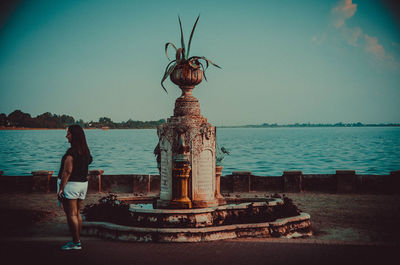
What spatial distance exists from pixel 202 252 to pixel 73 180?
2.54 m

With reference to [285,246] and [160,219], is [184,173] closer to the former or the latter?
[160,219]

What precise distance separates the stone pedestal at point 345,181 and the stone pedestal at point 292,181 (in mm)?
1340

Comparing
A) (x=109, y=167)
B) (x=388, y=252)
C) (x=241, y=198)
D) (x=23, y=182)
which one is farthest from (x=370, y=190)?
(x=109, y=167)

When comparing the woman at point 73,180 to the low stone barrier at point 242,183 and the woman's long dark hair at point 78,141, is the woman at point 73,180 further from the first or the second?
the low stone barrier at point 242,183

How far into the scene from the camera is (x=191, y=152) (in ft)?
35.2

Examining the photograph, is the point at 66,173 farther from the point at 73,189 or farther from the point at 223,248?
the point at 223,248

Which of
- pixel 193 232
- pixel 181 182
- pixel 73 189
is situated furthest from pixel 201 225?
pixel 73 189

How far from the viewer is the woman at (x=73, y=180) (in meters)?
8.09

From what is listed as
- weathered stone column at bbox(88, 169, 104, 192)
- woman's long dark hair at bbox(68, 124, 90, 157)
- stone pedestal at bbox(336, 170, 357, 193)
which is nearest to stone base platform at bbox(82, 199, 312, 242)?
woman's long dark hair at bbox(68, 124, 90, 157)

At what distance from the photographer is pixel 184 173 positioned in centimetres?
1045

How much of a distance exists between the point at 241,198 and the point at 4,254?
19.7 ft

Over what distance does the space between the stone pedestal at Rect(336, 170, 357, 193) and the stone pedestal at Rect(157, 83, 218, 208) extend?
7259 millimetres

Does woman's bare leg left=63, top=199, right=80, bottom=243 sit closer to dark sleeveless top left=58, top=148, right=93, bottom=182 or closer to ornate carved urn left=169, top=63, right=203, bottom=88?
dark sleeveless top left=58, top=148, right=93, bottom=182

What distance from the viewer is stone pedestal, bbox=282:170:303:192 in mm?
16891
